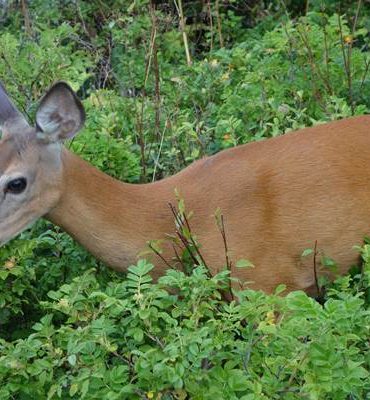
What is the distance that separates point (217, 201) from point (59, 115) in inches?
32.6

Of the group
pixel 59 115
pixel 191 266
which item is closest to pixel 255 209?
pixel 191 266

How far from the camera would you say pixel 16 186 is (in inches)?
214

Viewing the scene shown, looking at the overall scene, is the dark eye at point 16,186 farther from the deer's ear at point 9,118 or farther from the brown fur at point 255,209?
the deer's ear at point 9,118

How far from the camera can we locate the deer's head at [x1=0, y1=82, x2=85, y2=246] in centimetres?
542

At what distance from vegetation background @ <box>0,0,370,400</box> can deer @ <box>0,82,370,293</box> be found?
0.15m

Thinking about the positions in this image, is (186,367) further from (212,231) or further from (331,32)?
(331,32)

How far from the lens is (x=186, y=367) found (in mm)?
4238

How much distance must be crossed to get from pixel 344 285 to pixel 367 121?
1.11 m

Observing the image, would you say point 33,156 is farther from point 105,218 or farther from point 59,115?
point 105,218

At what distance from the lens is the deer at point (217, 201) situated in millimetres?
5461

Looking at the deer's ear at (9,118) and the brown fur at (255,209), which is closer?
the brown fur at (255,209)

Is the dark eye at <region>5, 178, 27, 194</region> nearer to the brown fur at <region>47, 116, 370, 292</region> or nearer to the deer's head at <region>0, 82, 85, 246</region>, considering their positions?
the deer's head at <region>0, 82, 85, 246</region>

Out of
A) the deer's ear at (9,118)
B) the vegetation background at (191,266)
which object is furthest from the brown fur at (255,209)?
the deer's ear at (9,118)

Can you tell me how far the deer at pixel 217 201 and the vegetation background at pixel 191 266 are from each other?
15 cm
